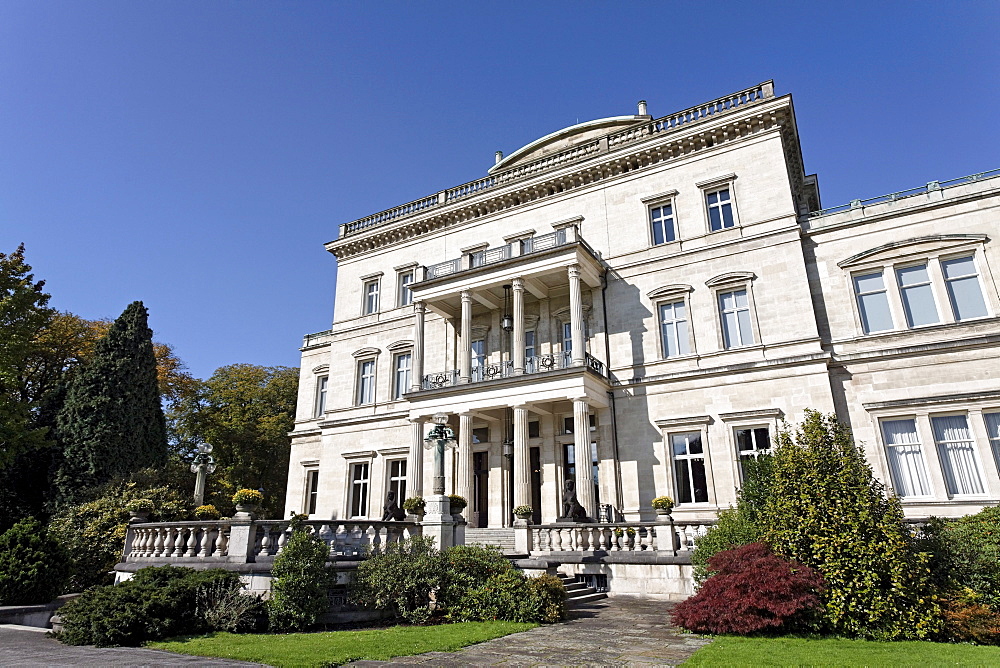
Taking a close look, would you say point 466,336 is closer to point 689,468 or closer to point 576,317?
point 576,317

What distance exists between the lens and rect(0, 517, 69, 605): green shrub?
41.7 feet

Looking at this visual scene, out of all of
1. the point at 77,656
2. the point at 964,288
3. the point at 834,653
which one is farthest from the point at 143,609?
the point at 964,288

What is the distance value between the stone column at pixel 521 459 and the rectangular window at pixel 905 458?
10874 mm

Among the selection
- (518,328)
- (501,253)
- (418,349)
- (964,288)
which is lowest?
(964,288)

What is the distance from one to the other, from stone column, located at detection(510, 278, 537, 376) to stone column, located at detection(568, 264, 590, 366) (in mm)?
1980

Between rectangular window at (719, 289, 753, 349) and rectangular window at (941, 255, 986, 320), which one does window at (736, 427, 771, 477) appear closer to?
rectangular window at (719, 289, 753, 349)

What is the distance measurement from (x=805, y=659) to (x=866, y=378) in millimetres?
13511

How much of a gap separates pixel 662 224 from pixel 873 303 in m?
7.59

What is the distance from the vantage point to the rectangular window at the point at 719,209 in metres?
21.5

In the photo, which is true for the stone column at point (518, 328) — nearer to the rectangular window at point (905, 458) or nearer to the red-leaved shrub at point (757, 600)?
the rectangular window at point (905, 458)

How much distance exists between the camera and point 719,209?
2170cm

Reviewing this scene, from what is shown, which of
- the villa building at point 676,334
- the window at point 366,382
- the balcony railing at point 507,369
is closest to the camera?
the villa building at point 676,334

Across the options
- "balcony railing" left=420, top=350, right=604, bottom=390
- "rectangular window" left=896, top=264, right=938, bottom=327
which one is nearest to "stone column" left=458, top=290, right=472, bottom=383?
"balcony railing" left=420, top=350, right=604, bottom=390

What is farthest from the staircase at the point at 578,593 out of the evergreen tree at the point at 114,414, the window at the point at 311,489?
the evergreen tree at the point at 114,414
